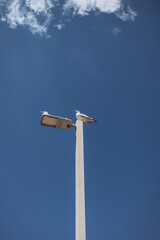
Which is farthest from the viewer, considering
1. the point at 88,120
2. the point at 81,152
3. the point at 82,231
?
the point at 88,120

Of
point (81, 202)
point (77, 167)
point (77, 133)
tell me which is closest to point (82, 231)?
point (81, 202)

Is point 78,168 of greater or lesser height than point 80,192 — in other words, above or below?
above

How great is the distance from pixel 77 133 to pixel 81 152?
8.8 inches

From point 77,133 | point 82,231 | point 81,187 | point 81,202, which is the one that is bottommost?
point 82,231

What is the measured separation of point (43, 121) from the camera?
72.7 inches

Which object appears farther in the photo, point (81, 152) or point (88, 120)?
point (88, 120)

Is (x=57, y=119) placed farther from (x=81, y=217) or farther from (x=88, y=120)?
(x=81, y=217)

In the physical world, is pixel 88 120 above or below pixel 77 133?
above

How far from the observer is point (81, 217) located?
1711 millimetres

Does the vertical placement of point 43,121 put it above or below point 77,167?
above

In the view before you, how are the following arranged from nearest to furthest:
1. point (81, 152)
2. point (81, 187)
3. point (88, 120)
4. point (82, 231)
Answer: point (82, 231) → point (81, 187) → point (81, 152) → point (88, 120)

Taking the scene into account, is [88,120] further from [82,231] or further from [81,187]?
[82,231]

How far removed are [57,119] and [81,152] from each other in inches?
18.0

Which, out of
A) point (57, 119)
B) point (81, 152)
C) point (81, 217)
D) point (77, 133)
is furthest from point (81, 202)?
point (57, 119)
